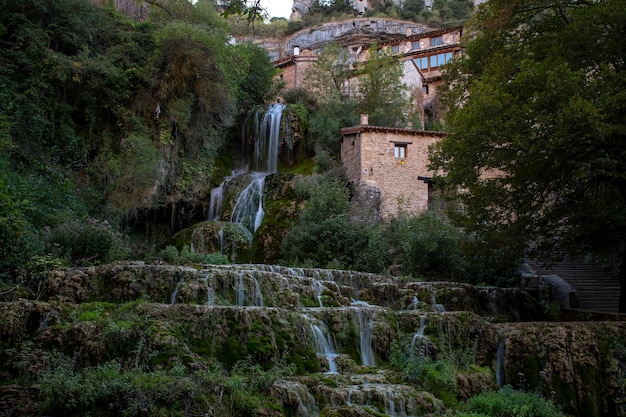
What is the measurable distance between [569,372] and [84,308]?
9.91 metres

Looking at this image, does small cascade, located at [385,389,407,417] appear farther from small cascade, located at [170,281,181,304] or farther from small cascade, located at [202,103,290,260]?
small cascade, located at [202,103,290,260]

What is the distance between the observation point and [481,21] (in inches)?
629

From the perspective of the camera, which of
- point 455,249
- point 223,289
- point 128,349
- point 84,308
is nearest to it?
point 128,349

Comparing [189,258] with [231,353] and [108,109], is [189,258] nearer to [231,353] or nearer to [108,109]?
[231,353]

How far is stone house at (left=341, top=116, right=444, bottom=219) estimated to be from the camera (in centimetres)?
2684

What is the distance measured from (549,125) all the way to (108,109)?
17.2 meters

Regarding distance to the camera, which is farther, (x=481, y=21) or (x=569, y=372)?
(x=481, y=21)

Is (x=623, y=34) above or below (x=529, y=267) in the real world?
above

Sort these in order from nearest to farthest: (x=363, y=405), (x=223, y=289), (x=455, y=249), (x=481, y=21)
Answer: (x=363, y=405) → (x=223, y=289) → (x=481, y=21) → (x=455, y=249)

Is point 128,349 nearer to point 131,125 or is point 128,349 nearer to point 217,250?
point 217,250

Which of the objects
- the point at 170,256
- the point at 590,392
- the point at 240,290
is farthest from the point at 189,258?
the point at 590,392

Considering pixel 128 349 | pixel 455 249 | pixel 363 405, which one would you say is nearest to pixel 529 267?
pixel 455 249

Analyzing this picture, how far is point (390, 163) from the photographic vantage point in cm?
2739

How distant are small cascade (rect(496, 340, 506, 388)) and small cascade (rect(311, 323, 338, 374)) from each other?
3741 millimetres
